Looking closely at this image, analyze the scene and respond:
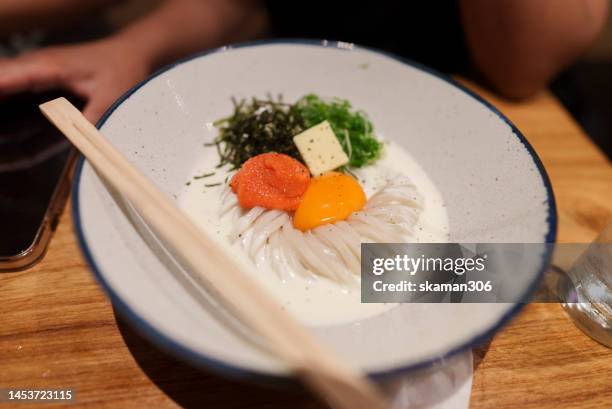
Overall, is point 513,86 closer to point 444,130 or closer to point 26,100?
point 444,130

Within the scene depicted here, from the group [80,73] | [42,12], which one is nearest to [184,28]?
[80,73]

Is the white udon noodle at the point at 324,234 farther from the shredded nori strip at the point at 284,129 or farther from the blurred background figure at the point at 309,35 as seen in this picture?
the blurred background figure at the point at 309,35

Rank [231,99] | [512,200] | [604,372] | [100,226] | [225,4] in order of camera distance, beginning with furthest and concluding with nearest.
Answer: [225,4] → [231,99] → [512,200] → [604,372] → [100,226]

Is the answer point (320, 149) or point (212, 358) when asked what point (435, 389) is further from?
point (320, 149)

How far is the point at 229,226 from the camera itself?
1.64 meters

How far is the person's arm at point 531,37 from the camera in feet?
7.96

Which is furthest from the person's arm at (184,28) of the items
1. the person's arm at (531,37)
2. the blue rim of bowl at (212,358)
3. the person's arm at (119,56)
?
the person's arm at (531,37)

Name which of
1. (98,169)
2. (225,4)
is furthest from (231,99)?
(225,4)

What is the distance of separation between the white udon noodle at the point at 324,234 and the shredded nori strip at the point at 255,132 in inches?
8.9

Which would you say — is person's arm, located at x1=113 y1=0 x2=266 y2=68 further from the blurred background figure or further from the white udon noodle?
the white udon noodle

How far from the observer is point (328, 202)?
166cm

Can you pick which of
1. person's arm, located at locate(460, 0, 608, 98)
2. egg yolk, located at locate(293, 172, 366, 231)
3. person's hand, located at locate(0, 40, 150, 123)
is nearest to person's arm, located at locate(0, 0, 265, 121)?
person's hand, located at locate(0, 40, 150, 123)

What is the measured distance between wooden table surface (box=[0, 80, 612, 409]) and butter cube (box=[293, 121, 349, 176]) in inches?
33.4

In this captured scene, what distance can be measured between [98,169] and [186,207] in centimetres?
39
